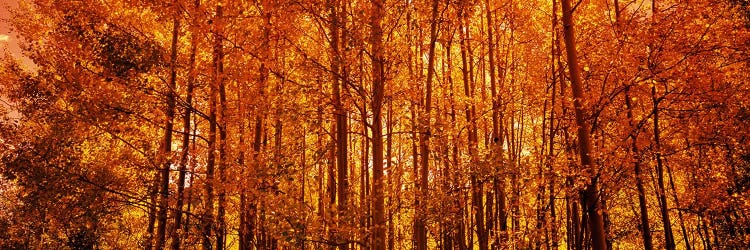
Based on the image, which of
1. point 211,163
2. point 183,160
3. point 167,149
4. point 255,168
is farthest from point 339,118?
point 167,149

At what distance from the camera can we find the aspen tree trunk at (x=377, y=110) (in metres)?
6.44

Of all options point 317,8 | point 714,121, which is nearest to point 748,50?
point 714,121

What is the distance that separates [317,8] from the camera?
23.3ft

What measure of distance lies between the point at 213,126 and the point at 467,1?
4752 mm

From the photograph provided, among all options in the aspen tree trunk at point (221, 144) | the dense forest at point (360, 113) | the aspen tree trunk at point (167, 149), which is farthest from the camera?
the aspen tree trunk at point (167, 149)

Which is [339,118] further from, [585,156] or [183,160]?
[585,156]

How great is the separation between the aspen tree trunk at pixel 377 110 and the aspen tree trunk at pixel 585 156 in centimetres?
234

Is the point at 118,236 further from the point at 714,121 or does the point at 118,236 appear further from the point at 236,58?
the point at 714,121

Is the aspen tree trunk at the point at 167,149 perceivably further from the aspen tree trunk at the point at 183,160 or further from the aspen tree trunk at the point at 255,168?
the aspen tree trunk at the point at 255,168

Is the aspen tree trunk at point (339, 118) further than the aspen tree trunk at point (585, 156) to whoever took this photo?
Yes

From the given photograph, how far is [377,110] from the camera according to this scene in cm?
672

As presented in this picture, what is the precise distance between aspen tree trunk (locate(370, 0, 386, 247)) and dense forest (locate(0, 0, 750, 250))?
3 cm

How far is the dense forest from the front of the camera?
675 cm

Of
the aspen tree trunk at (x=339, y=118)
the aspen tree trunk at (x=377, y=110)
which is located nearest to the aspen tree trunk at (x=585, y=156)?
the aspen tree trunk at (x=377, y=110)
